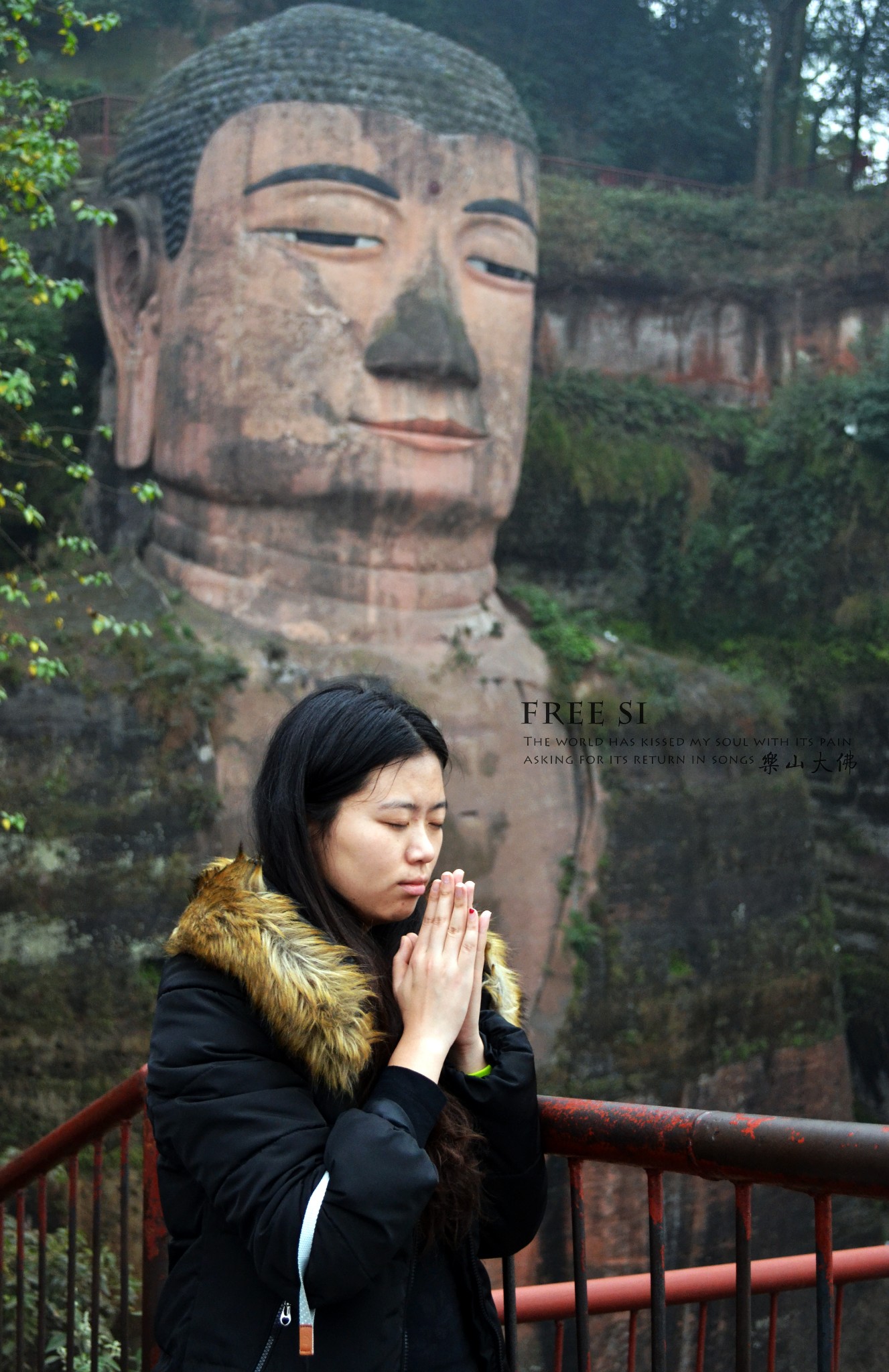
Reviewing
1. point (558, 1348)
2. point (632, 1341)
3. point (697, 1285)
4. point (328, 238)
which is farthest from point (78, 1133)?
point (328, 238)

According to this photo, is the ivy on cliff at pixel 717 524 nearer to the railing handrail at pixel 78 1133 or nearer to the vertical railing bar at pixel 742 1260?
the railing handrail at pixel 78 1133

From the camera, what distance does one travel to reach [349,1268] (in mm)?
1647

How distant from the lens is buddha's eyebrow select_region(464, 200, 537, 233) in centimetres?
803

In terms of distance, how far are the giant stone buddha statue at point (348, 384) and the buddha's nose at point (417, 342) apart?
1 centimetres

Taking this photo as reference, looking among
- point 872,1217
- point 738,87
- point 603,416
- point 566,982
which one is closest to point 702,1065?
point 566,982

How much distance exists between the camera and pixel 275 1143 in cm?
171

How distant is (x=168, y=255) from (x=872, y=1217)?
7.59 meters

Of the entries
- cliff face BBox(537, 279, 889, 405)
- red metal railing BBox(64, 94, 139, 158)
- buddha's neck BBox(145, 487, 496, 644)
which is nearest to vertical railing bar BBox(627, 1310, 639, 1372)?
buddha's neck BBox(145, 487, 496, 644)

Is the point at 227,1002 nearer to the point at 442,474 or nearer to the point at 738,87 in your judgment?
the point at 442,474

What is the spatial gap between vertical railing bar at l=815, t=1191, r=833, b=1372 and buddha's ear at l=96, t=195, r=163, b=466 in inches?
289

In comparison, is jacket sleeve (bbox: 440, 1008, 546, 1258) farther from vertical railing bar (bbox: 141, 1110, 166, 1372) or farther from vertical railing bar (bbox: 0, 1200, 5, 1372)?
vertical railing bar (bbox: 0, 1200, 5, 1372)

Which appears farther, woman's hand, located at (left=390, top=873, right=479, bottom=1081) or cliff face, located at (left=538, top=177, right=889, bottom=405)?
cliff face, located at (left=538, top=177, right=889, bottom=405)

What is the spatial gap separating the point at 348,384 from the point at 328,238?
2.83ft

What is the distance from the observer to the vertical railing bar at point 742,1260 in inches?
73.0
